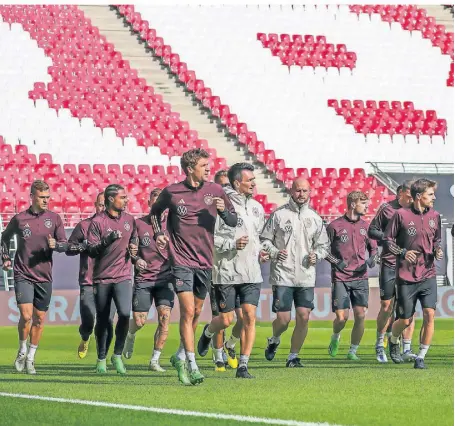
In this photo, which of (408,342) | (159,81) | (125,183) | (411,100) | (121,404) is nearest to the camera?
(121,404)

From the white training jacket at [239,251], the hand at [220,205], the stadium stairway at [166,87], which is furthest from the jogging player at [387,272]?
the stadium stairway at [166,87]

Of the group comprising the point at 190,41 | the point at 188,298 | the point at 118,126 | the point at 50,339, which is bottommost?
the point at 50,339

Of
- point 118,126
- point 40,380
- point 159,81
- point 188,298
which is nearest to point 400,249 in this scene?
point 188,298

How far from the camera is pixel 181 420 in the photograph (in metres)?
8.75

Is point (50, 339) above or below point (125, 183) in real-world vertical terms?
below

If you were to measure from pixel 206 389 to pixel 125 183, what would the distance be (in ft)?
59.9

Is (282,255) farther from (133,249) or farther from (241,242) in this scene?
(133,249)

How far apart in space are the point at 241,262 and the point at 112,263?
57.2 inches

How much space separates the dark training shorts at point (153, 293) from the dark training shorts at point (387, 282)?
9.39ft

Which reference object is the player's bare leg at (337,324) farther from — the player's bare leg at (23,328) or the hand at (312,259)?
the player's bare leg at (23,328)

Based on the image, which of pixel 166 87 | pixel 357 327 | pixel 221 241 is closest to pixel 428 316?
pixel 357 327

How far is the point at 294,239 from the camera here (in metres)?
Answer: 13.8

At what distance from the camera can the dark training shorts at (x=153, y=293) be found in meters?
14.3

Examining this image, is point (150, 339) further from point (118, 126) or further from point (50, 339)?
point (118, 126)
